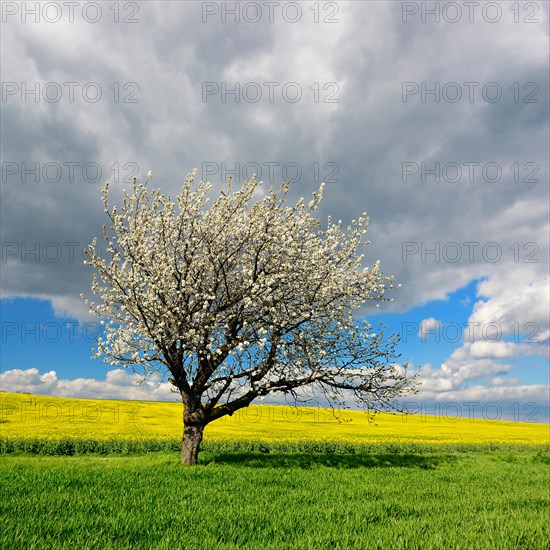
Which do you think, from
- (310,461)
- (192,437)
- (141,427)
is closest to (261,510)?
(192,437)

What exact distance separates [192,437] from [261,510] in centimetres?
1155

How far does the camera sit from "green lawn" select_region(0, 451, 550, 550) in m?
9.31

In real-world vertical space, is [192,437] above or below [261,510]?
above

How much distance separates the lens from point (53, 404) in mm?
65062

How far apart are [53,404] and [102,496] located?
59.6 meters

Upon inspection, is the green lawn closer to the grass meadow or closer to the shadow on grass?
the grass meadow

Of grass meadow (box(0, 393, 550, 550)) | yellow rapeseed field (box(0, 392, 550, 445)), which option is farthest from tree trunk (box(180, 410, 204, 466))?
yellow rapeseed field (box(0, 392, 550, 445))

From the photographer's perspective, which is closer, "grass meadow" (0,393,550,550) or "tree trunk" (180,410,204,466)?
"grass meadow" (0,393,550,550)

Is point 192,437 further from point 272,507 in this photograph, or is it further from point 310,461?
point 272,507

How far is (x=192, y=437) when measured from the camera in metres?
22.6

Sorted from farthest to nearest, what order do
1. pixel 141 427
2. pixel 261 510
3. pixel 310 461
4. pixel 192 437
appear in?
pixel 141 427
pixel 310 461
pixel 192 437
pixel 261 510

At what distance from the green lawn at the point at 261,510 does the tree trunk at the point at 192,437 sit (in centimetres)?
354

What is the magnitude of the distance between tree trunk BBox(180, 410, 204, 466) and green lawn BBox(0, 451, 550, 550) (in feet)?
11.6

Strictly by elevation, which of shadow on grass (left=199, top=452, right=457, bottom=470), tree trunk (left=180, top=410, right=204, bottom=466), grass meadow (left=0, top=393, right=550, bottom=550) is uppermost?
tree trunk (left=180, top=410, right=204, bottom=466)
